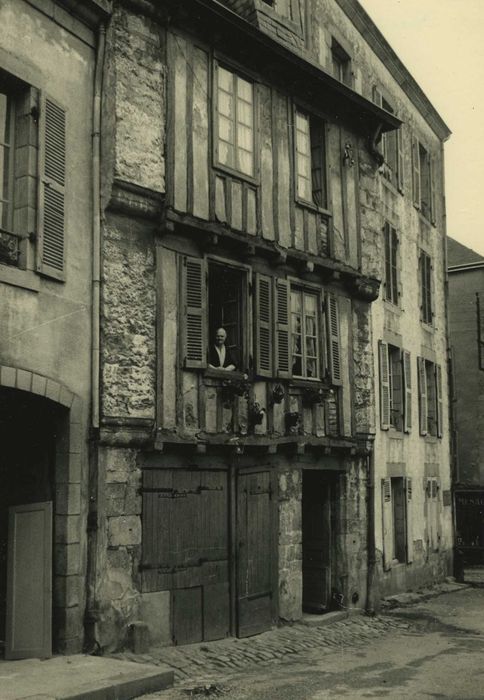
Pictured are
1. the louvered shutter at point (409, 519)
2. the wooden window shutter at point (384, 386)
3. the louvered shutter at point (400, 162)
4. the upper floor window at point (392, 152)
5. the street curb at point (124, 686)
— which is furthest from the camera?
the louvered shutter at point (400, 162)

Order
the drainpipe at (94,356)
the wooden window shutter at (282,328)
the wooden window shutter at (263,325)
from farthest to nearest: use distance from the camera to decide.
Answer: the wooden window shutter at (282,328) < the wooden window shutter at (263,325) < the drainpipe at (94,356)

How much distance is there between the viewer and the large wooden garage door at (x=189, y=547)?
9156 millimetres

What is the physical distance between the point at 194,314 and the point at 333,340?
3.08 m

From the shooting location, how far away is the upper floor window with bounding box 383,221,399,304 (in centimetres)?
1545

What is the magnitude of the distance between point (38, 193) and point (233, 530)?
4.50 metres

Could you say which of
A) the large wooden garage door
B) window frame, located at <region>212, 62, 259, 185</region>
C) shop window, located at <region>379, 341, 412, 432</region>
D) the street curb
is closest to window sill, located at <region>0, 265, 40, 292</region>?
the large wooden garage door

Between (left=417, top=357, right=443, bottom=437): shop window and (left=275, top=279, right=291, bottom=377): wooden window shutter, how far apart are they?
6054 millimetres

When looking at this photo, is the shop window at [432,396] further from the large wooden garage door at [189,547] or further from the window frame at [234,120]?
the large wooden garage door at [189,547]

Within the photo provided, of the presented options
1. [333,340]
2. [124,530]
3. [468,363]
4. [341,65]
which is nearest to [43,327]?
[124,530]

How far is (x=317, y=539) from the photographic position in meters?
12.5

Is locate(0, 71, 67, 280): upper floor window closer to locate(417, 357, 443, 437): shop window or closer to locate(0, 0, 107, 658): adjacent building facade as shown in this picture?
locate(0, 0, 107, 658): adjacent building facade

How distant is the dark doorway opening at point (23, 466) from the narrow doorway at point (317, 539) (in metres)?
4.73

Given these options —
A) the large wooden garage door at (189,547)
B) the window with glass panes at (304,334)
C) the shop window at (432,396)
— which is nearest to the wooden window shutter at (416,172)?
the shop window at (432,396)

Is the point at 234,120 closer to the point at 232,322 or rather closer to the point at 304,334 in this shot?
the point at 232,322
